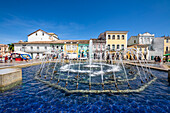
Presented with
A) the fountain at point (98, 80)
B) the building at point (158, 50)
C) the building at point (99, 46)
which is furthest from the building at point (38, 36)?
the building at point (158, 50)

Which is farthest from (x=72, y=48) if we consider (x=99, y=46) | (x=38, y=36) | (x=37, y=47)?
(x=38, y=36)

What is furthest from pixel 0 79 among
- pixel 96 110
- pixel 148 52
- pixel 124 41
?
pixel 148 52

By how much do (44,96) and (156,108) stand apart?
5402 millimetres

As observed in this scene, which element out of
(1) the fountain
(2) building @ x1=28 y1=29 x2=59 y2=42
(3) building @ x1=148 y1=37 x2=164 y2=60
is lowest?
(1) the fountain

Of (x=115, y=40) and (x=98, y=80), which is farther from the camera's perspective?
(x=115, y=40)

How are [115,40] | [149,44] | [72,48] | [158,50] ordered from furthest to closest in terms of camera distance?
1. [149,44]
2. [72,48]
3. [158,50]
4. [115,40]

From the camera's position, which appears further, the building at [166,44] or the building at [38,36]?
the building at [38,36]

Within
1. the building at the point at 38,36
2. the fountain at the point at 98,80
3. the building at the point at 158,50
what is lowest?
the fountain at the point at 98,80

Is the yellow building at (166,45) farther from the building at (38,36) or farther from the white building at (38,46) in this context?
the building at (38,36)

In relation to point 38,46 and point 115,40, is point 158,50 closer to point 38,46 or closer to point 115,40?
point 115,40

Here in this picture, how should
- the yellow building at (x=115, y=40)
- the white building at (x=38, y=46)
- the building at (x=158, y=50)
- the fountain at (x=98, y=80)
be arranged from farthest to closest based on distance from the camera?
the white building at (x=38, y=46) < the building at (x=158, y=50) < the yellow building at (x=115, y=40) < the fountain at (x=98, y=80)

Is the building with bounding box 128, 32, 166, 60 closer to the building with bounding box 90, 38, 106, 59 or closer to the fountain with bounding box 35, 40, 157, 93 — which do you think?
the building with bounding box 90, 38, 106, 59

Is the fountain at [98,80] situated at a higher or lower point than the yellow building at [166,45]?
lower

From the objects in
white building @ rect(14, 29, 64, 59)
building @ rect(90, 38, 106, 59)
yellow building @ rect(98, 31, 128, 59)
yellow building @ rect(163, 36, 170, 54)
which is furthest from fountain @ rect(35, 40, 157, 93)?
yellow building @ rect(163, 36, 170, 54)
